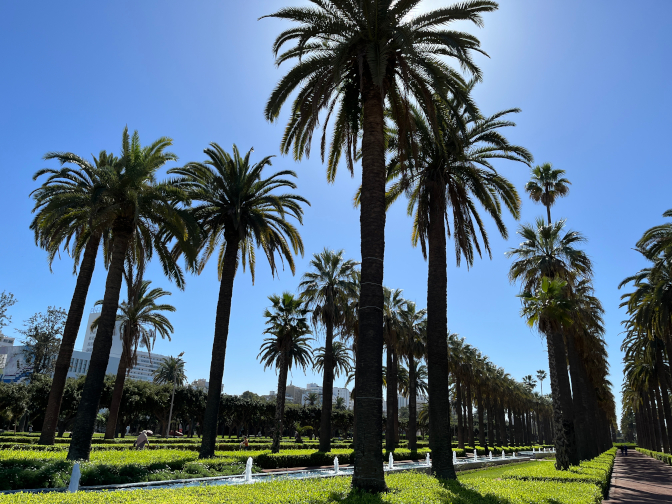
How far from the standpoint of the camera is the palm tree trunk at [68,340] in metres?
20.1

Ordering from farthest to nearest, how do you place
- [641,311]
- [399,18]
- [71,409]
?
[71,409] < [641,311] < [399,18]

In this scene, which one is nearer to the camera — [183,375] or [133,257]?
[133,257]

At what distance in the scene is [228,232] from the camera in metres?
22.5

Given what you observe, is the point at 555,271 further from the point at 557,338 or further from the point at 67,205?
the point at 67,205

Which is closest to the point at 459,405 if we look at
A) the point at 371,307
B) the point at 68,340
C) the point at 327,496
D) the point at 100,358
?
the point at 68,340

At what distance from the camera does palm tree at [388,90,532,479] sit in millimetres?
15328

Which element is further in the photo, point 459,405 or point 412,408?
point 459,405

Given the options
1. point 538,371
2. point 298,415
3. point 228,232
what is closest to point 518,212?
point 228,232

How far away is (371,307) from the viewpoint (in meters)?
10.9

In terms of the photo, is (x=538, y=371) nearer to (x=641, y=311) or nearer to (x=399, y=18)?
(x=641, y=311)

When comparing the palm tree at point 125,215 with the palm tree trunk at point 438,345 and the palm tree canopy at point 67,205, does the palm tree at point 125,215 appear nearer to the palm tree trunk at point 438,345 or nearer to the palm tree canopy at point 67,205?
the palm tree canopy at point 67,205

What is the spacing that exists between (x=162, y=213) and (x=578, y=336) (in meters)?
29.8

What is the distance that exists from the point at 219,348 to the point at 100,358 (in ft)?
16.5

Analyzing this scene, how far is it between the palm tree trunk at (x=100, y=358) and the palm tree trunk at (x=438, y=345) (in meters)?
11.6
